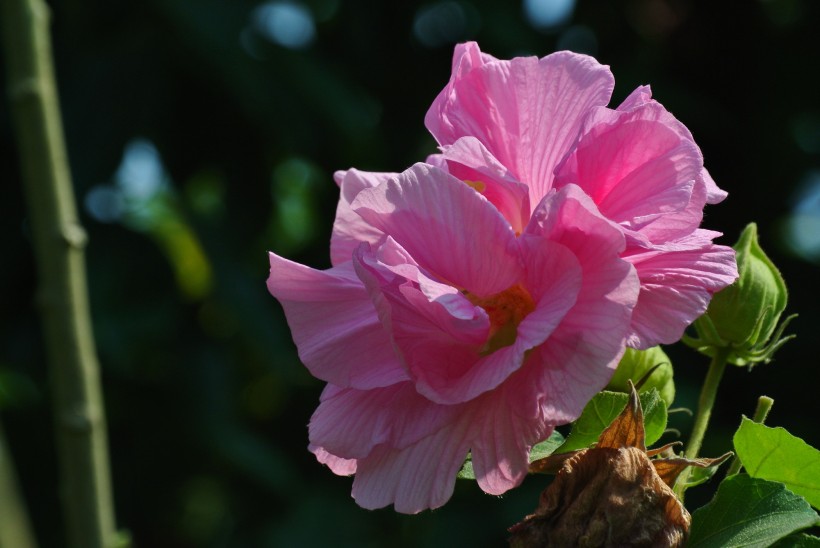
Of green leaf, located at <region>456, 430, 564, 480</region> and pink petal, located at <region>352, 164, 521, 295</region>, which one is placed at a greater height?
pink petal, located at <region>352, 164, 521, 295</region>

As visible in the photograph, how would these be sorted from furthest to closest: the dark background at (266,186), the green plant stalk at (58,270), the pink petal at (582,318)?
the dark background at (266,186), the green plant stalk at (58,270), the pink petal at (582,318)

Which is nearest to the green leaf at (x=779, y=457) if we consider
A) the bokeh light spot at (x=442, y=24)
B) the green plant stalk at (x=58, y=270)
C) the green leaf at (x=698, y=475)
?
the green leaf at (x=698, y=475)

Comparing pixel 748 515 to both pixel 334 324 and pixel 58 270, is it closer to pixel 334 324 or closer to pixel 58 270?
pixel 334 324

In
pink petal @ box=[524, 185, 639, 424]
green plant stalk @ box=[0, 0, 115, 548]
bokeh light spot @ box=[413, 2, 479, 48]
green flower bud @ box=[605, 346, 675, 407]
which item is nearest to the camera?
pink petal @ box=[524, 185, 639, 424]

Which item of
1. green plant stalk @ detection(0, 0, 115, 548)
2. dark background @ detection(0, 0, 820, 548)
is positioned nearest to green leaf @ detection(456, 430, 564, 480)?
green plant stalk @ detection(0, 0, 115, 548)

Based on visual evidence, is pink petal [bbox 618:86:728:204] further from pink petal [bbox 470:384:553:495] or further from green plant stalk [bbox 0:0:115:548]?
green plant stalk [bbox 0:0:115:548]

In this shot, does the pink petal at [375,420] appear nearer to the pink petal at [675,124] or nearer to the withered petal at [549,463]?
the withered petal at [549,463]

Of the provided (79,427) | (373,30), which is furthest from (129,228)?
(79,427)

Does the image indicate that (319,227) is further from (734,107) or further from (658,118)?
(658,118)
